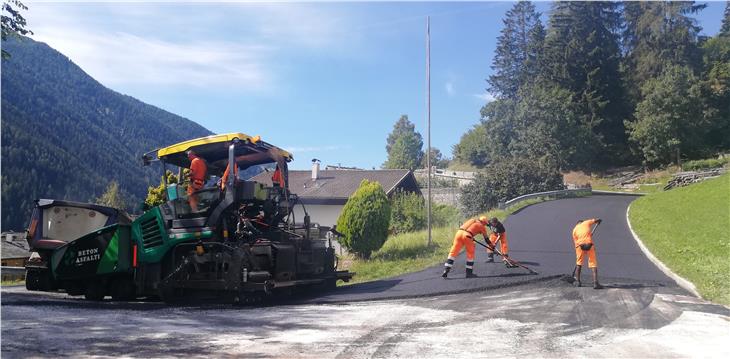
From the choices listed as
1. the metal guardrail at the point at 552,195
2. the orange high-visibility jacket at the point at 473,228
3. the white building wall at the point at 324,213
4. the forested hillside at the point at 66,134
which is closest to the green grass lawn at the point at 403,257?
the orange high-visibility jacket at the point at 473,228

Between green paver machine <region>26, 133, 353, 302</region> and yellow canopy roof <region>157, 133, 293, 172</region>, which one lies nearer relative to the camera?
green paver machine <region>26, 133, 353, 302</region>

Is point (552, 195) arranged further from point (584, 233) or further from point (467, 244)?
point (584, 233)

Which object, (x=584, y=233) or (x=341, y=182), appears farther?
(x=341, y=182)

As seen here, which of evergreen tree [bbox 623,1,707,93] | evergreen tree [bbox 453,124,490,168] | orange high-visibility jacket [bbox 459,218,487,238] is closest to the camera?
orange high-visibility jacket [bbox 459,218,487,238]

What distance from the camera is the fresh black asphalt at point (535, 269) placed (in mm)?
9930

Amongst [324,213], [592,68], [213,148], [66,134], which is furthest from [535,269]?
[66,134]

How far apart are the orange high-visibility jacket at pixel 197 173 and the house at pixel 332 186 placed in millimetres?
22138

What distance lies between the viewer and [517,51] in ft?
222

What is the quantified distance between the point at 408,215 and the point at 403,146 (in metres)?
75.3

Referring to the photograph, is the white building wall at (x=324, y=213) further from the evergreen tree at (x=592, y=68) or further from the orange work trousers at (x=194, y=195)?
the evergreen tree at (x=592, y=68)

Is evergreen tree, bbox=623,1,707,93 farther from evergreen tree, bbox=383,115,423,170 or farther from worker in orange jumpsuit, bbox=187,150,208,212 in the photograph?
worker in orange jumpsuit, bbox=187,150,208,212

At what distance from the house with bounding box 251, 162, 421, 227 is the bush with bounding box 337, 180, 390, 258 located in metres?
12.6

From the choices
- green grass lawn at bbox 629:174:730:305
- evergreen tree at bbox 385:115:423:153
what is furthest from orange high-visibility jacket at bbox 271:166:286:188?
evergreen tree at bbox 385:115:423:153

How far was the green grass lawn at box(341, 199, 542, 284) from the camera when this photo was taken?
1492 cm
